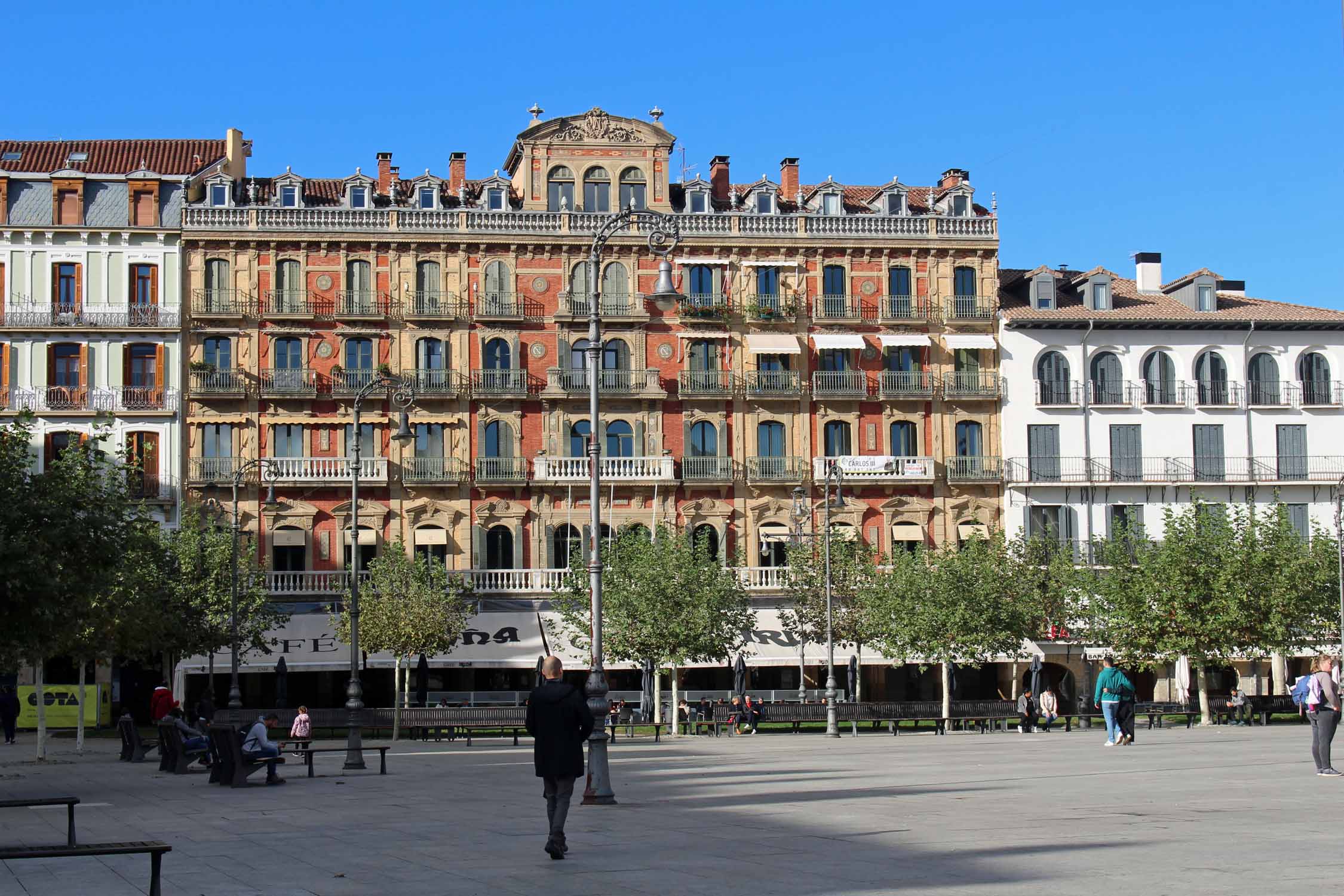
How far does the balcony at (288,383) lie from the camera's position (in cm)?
5259

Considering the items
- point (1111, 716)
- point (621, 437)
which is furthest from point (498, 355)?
point (1111, 716)

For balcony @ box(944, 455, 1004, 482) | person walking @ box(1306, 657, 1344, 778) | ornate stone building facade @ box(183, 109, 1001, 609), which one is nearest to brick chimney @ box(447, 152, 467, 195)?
ornate stone building facade @ box(183, 109, 1001, 609)

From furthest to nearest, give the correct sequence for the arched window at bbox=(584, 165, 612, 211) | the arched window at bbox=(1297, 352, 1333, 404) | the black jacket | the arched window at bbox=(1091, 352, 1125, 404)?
the arched window at bbox=(1297, 352, 1333, 404) < the arched window at bbox=(1091, 352, 1125, 404) < the arched window at bbox=(584, 165, 612, 211) < the black jacket

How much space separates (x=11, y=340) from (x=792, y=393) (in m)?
25.3

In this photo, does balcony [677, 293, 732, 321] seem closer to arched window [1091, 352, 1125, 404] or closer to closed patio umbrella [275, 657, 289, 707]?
arched window [1091, 352, 1125, 404]

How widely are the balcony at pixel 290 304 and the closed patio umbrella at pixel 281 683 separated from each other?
37.5 ft

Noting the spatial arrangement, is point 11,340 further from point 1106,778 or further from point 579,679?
point 1106,778

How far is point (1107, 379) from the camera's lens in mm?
56812

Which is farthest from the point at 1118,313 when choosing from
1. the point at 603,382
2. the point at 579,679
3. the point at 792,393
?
the point at 579,679

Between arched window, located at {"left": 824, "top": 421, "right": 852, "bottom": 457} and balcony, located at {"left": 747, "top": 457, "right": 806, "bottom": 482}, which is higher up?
arched window, located at {"left": 824, "top": 421, "right": 852, "bottom": 457}

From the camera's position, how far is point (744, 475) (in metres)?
54.4

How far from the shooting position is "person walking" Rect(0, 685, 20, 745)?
4272cm

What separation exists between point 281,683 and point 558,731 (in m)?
36.9

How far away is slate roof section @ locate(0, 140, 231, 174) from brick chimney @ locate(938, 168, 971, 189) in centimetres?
2538
